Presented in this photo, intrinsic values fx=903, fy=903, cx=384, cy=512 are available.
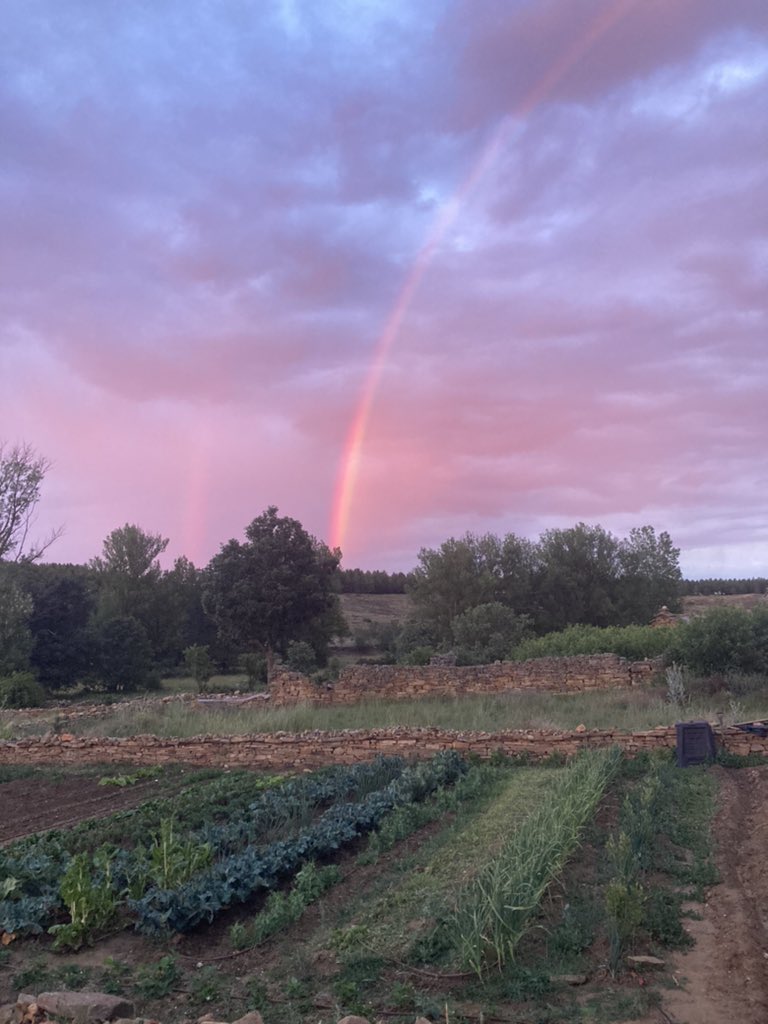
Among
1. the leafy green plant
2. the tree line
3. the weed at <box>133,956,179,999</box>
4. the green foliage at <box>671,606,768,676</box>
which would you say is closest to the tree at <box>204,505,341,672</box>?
the tree line

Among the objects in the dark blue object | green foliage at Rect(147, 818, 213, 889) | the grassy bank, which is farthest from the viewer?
the grassy bank

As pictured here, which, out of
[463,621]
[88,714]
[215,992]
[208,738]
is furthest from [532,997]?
[463,621]

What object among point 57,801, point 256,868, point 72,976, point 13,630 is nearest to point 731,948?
point 256,868

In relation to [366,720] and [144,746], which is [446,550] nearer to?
[366,720]

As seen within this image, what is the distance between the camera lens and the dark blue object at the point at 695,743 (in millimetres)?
13531

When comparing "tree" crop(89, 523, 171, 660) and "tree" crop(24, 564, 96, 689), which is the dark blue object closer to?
"tree" crop(24, 564, 96, 689)

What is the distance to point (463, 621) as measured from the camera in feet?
124

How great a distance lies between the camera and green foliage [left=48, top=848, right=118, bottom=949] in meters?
6.81

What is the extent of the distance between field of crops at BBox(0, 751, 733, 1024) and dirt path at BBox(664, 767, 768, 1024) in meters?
0.22

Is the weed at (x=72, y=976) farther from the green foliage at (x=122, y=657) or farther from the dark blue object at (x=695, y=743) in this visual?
the green foliage at (x=122, y=657)

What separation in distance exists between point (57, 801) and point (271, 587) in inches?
1091

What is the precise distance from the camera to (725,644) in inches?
885

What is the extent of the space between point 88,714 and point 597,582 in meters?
31.5

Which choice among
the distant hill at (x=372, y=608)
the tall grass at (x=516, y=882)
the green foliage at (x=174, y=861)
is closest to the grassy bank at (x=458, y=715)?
the tall grass at (x=516, y=882)
